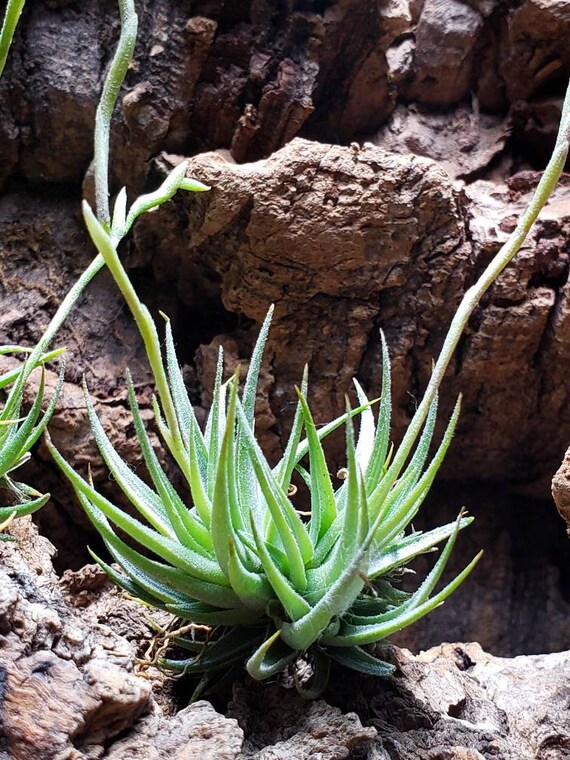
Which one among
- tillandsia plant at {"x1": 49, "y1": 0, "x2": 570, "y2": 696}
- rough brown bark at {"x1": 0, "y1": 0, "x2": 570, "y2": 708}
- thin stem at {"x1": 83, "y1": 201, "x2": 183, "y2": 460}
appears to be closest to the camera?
thin stem at {"x1": 83, "y1": 201, "x2": 183, "y2": 460}

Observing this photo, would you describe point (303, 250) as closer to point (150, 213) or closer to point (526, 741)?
point (150, 213)

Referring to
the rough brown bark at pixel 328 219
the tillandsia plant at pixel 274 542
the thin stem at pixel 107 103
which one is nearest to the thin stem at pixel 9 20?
the thin stem at pixel 107 103

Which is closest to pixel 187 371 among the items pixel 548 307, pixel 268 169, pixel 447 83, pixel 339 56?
pixel 268 169

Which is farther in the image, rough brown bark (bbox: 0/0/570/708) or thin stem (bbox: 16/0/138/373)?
rough brown bark (bbox: 0/0/570/708)

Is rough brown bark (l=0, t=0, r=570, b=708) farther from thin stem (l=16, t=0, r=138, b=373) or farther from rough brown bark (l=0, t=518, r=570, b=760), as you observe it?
rough brown bark (l=0, t=518, r=570, b=760)

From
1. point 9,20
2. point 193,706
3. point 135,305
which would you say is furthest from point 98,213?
point 193,706

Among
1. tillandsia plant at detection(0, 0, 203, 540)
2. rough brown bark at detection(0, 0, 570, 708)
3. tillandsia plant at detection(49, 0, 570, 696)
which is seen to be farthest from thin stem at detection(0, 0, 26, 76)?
rough brown bark at detection(0, 0, 570, 708)

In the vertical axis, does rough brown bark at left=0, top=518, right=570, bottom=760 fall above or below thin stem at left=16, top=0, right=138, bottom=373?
below

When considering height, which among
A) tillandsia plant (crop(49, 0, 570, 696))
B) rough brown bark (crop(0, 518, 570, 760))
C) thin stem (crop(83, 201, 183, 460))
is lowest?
rough brown bark (crop(0, 518, 570, 760))

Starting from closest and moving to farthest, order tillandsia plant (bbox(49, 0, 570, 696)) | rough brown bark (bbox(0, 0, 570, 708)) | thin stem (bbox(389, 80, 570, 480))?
1. tillandsia plant (bbox(49, 0, 570, 696))
2. thin stem (bbox(389, 80, 570, 480))
3. rough brown bark (bbox(0, 0, 570, 708))
